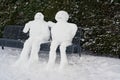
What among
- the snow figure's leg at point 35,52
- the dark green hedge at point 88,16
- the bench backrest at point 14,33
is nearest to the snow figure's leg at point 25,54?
the snow figure's leg at point 35,52

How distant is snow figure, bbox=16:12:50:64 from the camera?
309 inches

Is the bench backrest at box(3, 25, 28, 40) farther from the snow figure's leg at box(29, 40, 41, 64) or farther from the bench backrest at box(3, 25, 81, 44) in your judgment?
the snow figure's leg at box(29, 40, 41, 64)

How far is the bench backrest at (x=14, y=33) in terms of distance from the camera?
964 centimetres

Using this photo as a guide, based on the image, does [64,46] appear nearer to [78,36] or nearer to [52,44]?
[52,44]

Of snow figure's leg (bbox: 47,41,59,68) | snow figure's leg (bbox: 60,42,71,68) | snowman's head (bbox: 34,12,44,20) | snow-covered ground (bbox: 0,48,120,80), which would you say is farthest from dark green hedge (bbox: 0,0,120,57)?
snow figure's leg (bbox: 47,41,59,68)

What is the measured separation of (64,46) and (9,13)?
3.85m

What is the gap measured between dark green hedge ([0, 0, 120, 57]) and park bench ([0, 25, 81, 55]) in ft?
2.31

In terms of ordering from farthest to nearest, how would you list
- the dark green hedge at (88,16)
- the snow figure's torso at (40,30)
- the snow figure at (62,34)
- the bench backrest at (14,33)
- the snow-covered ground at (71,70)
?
1. the bench backrest at (14,33)
2. the dark green hedge at (88,16)
3. the snow figure's torso at (40,30)
4. the snow figure at (62,34)
5. the snow-covered ground at (71,70)

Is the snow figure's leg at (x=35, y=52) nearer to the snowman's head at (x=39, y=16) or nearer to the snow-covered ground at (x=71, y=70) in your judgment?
the snow-covered ground at (x=71, y=70)

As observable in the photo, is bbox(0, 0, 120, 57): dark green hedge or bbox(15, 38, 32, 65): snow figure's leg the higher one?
bbox(0, 0, 120, 57): dark green hedge

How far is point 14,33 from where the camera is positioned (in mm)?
9750

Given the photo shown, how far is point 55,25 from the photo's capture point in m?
7.84

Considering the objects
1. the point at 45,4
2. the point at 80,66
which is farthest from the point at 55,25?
the point at 45,4

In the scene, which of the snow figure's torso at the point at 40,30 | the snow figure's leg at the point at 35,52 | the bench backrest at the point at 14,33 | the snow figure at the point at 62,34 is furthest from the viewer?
the bench backrest at the point at 14,33
